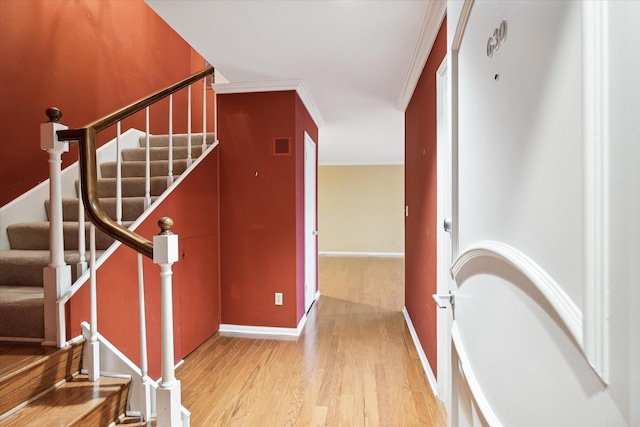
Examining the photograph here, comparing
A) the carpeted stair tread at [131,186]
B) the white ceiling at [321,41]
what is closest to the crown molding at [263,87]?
the white ceiling at [321,41]

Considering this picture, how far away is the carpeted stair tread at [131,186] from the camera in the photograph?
254cm

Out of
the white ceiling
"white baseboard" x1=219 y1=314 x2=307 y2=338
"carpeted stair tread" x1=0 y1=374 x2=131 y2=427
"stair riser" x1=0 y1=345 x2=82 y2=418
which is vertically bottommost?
"white baseboard" x1=219 y1=314 x2=307 y2=338

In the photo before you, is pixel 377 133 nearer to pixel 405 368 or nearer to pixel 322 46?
pixel 322 46

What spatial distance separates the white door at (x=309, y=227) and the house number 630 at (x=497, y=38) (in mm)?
2733

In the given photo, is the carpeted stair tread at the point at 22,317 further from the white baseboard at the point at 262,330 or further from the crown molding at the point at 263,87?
the crown molding at the point at 263,87

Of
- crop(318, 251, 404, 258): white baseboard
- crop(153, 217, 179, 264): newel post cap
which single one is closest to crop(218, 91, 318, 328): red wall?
crop(153, 217, 179, 264): newel post cap

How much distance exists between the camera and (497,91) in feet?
2.21

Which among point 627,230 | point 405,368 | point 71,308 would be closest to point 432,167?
point 405,368

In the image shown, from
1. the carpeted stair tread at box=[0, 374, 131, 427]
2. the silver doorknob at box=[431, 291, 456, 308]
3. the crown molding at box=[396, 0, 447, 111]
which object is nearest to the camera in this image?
the silver doorknob at box=[431, 291, 456, 308]

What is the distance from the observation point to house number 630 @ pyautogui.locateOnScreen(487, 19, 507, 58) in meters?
0.62

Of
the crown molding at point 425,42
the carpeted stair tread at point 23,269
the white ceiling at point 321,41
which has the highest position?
the white ceiling at point 321,41

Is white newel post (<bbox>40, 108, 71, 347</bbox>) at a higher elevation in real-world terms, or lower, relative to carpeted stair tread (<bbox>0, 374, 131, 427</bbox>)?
higher

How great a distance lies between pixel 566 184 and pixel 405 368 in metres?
2.35

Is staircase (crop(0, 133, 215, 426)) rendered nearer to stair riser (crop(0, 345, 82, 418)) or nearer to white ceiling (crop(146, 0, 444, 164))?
stair riser (crop(0, 345, 82, 418))
